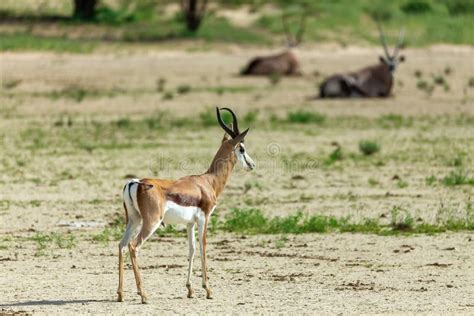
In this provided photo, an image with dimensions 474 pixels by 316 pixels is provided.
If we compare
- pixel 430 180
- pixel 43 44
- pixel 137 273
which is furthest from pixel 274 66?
pixel 137 273

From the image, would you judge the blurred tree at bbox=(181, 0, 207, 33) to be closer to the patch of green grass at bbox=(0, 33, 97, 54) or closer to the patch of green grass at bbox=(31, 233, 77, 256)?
the patch of green grass at bbox=(0, 33, 97, 54)

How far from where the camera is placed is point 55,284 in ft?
32.9

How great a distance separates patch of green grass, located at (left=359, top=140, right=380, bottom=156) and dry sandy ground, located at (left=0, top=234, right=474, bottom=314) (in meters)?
6.59

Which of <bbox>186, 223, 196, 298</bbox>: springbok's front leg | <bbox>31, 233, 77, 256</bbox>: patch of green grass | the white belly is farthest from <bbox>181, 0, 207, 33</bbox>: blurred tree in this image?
the white belly

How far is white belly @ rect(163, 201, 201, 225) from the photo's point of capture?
29.6ft

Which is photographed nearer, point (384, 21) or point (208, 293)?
point (208, 293)

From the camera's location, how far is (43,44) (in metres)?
35.8

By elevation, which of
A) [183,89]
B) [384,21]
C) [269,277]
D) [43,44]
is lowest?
[269,277]

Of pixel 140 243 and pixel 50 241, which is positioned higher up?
pixel 140 243

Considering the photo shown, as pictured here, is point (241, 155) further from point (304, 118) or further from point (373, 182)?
point (304, 118)

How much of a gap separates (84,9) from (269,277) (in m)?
33.9

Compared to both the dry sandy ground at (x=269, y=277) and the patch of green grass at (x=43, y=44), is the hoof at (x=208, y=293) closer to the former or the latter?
the dry sandy ground at (x=269, y=277)

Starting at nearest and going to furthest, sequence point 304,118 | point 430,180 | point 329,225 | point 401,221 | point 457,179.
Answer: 1. point 329,225
2. point 401,221
3. point 457,179
4. point 430,180
5. point 304,118

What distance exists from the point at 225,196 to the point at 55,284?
5.43m
